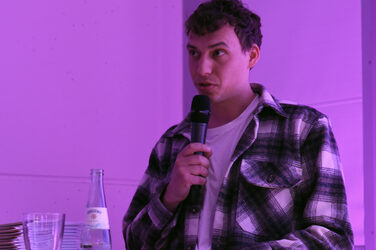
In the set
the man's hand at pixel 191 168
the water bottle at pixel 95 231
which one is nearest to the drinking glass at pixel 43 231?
the water bottle at pixel 95 231

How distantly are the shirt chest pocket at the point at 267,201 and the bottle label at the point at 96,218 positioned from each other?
40cm

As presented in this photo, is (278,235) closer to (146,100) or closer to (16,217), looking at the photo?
(16,217)

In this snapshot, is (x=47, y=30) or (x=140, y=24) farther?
(x=140, y=24)

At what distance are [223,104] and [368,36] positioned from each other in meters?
0.61

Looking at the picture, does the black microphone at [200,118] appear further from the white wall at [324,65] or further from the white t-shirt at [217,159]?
the white wall at [324,65]

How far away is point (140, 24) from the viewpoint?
112 inches

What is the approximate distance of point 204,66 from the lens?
65.9 inches

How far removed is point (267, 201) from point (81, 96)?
125 cm

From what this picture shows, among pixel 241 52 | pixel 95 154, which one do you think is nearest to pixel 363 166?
pixel 241 52

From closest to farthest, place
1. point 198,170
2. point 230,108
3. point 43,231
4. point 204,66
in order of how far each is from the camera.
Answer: point 43,231 → point 198,170 → point 204,66 → point 230,108


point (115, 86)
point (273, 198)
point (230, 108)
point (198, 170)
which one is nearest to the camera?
point (198, 170)

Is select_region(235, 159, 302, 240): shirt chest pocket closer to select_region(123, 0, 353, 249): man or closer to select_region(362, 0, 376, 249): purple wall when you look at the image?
select_region(123, 0, 353, 249): man

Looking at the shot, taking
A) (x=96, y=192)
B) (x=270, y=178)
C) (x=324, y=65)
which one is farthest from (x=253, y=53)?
(x=96, y=192)

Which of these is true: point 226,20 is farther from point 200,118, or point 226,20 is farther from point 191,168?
point 191,168
